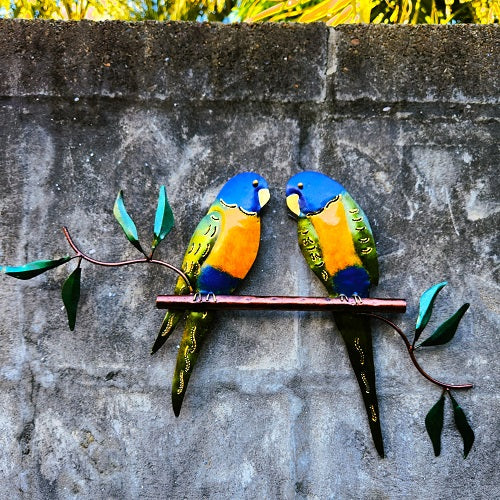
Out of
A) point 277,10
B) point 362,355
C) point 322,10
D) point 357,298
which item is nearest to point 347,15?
point 322,10

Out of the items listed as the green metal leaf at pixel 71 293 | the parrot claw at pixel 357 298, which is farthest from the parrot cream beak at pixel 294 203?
the green metal leaf at pixel 71 293

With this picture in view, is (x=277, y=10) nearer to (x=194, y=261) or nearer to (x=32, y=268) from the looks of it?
(x=194, y=261)

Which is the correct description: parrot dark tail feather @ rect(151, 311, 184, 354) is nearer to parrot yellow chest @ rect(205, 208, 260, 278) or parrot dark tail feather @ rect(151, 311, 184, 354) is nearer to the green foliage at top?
parrot yellow chest @ rect(205, 208, 260, 278)

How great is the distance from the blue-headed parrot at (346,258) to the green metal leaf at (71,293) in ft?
1.88

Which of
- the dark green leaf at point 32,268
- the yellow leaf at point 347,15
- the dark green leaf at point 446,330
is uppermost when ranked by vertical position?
the yellow leaf at point 347,15

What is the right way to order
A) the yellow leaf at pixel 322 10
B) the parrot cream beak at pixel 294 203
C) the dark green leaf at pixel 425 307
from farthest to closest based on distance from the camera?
the yellow leaf at pixel 322 10 → the parrot cream beak at pixel 294 203 → the dark green leaf at pixel 425 307

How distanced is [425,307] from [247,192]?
1.72 ft

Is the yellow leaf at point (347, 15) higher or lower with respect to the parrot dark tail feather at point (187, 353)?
higher

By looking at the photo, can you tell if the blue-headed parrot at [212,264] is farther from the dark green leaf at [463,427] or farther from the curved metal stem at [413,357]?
the dark green leaf at [463,427]

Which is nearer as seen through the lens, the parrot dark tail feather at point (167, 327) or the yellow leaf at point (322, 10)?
the parrot dark tail feather at point (167, 327)

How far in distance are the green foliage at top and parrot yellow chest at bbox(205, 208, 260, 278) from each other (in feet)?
3.26

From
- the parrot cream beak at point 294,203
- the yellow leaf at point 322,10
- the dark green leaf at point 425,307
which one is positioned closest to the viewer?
the dark green leaf at point 425,307

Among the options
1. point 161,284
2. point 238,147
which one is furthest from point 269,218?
point 161,284

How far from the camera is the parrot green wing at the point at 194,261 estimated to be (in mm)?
1586
